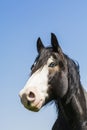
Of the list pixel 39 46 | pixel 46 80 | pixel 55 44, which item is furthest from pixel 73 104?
pixel 39 46

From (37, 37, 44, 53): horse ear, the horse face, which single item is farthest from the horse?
(37, 37, 44, 53): horse ear

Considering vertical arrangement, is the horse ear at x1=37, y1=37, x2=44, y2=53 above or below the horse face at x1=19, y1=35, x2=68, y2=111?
above

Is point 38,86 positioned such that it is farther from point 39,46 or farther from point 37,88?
point 39,46

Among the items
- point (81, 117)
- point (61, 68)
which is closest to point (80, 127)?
point (81, 117)

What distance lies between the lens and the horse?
52.0ft

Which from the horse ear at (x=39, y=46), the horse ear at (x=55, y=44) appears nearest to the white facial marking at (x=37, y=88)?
the horse ear at (x=55, y=44)

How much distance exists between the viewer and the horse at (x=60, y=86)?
1586 cm

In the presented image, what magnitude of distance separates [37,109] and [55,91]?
0.68m

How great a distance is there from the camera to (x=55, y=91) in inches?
631

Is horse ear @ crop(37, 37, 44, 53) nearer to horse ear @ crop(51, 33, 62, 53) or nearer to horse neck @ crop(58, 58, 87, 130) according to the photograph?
horse ear @ crop(51, 33, 62, 53)

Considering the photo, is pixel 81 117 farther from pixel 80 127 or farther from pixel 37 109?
pixel 37 109

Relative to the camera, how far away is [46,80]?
15.9m

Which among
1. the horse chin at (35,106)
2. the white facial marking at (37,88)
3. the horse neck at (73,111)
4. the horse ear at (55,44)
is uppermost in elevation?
the horse ear at (55,44)

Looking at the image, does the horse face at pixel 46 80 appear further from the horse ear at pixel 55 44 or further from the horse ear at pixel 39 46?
the horse ear at pixel 39 46
